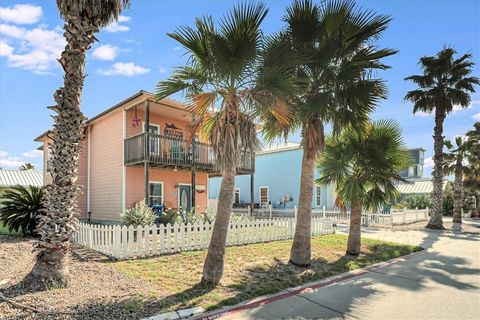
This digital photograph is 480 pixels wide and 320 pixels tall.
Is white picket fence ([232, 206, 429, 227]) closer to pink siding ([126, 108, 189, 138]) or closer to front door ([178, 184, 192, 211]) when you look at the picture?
front door ([178, 184, 192, 211])

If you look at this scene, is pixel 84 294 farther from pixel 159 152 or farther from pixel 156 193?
pixel 156 193

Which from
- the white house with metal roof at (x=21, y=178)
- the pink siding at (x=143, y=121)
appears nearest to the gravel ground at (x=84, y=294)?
the pink siding at (x=143, y=121)

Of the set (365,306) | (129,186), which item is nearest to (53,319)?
(365,306)

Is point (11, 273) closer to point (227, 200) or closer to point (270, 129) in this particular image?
point (227, 200)

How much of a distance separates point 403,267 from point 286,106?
606cm

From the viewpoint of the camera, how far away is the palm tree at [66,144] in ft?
20.0

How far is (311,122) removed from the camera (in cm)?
876

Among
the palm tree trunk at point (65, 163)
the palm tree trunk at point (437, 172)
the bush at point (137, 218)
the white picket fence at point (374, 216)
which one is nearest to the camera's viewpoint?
the palm tree trunk at point (65, 163)

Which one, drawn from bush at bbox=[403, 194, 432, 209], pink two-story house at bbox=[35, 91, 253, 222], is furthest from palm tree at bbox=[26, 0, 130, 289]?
bush at bbox=[403, 194, 432, 209]

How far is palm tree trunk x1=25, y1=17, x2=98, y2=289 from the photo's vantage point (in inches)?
240

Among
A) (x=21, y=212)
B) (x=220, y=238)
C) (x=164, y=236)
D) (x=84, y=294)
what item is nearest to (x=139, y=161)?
(x=21, y=212)

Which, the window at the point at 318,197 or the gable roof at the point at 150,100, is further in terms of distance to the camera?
the window at the point at 318,197

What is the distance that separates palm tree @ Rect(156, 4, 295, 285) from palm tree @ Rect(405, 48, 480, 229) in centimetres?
1730

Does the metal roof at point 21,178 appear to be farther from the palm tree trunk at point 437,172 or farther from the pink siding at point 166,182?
the palm tree trunk at point 437,172
